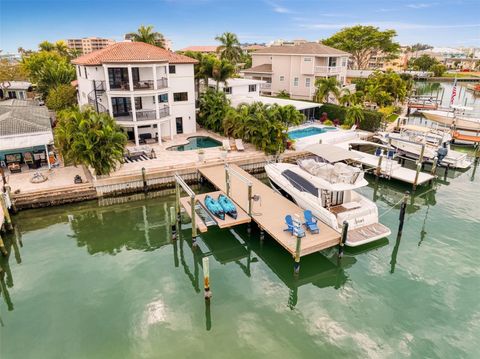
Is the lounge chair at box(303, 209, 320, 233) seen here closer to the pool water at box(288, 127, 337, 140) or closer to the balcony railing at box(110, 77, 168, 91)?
the pool water at box(288, 127, 337, 140)

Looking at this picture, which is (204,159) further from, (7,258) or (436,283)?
(436,283)

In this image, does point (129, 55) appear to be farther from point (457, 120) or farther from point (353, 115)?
point (457, 120)

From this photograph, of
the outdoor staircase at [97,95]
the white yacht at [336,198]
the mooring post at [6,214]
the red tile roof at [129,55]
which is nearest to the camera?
the white yacht at [336,198]

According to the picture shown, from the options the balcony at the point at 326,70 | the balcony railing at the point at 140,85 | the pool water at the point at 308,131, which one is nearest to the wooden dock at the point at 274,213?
the balcony railing at the point at 140,85

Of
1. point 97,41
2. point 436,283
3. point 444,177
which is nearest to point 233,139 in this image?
point 444,177

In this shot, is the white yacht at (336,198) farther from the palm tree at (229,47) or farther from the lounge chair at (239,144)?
the palm tree at (229,47)

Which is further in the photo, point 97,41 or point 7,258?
point 97,41

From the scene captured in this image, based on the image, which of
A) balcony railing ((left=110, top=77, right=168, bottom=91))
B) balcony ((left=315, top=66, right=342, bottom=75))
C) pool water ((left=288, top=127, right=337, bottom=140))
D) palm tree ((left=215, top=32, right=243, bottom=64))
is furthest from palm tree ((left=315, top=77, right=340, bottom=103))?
balcony railing ((left=110, top=77, right=168, bottom=91))
